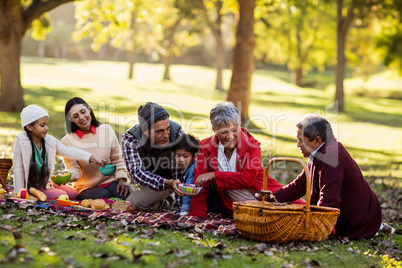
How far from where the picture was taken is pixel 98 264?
13.5 ft

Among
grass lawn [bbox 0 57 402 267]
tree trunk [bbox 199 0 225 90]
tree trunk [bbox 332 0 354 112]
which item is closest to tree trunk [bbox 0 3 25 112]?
grass lawn [bbox 0 57 402 267]

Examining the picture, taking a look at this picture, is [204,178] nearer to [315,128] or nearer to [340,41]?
[315,128]

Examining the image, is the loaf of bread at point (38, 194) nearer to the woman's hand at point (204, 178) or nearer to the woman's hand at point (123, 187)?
the woman's hand at point (123, 187)

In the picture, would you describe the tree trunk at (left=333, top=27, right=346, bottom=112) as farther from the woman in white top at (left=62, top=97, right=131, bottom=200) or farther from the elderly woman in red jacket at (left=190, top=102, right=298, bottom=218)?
the woman in white top at (left=62, top=97, right=131, bottom=200)

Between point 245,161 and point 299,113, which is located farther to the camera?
point 299,113

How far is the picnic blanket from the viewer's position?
19.2ft

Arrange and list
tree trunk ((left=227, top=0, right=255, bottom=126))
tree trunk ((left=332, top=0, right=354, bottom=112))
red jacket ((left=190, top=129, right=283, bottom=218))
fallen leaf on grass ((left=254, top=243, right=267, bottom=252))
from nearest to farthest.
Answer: fallen leaf on grass ((left=254, top=243, right=267, bottom=252)) < red jacket ((left=190, top=129, right=283, bottom=218)) < tree trunk ((left=227, top=0, right=255, bottom=126)) < tree trunk ((left=332, top=0, right=354, bottom=112))

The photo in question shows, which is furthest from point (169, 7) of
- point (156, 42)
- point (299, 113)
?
point (299, 113)

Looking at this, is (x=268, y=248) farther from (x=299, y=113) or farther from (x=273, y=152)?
(x=299, y=113)

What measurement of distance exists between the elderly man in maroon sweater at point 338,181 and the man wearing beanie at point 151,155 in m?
1.98

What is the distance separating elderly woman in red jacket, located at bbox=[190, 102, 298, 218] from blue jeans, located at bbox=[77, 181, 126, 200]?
1596 millimetres

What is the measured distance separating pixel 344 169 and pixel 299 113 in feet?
70.3

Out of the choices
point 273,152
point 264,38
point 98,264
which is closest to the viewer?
point 98,264

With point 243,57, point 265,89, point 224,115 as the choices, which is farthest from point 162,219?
point 265,89
